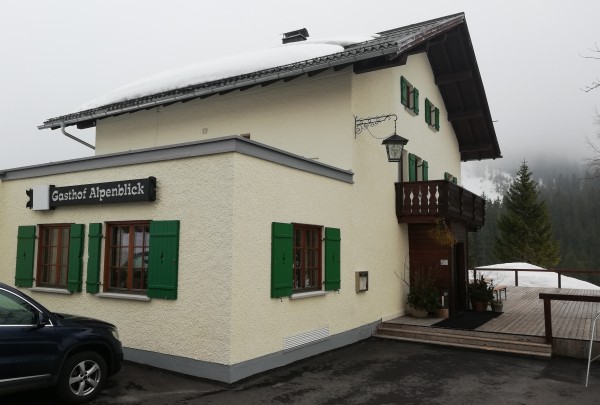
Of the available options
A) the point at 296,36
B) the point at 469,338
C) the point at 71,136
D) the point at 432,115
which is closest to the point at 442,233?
the point at 469,338

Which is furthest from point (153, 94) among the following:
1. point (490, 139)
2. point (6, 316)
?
point (490, 139)

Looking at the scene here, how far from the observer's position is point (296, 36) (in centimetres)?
1702

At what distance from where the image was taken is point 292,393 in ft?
23.2

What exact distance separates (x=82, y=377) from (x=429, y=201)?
918cm

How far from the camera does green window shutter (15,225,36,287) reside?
1009cm

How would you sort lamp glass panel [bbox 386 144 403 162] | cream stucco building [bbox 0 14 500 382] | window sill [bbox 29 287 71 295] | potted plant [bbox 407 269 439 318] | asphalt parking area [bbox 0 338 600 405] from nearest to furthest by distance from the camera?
asphalt parking area [bbox 0 338 600 405] < cream stucco building [bbox 0 14 500 382] < window sill [bbox 29 287 71 295] < lamp glass panel [bbox 386 144 403 162] < potted plant [bbox 407 269 439 318]

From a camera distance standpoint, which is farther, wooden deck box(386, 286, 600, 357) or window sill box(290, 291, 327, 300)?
wooden deck box(386, 286, 600, 357)

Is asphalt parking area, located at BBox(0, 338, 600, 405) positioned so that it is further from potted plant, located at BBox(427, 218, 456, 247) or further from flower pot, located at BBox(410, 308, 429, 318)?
potted plant, located at BBox(427, 218, 456, 247)

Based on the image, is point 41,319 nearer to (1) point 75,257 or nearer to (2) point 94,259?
(2) point 94,259

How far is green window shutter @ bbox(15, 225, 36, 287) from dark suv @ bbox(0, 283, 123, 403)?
169 inches

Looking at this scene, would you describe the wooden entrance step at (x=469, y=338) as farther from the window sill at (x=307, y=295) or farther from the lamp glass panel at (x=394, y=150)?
the lamp glass panel at (x=394, y=150)

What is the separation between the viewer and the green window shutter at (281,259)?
836cm

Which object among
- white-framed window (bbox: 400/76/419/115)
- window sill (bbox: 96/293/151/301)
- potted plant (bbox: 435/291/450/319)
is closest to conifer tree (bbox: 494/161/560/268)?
white-framed window (bbox: 400/76/419/115)

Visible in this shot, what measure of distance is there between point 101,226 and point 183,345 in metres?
2.86
